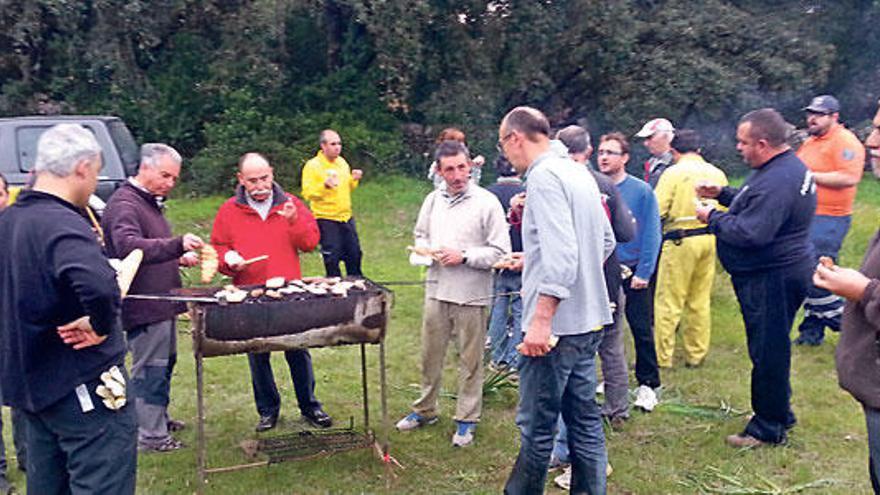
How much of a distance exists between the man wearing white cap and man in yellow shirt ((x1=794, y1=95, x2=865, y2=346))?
113 centimetres

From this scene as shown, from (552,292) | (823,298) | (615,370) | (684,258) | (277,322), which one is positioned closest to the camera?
(552,292)

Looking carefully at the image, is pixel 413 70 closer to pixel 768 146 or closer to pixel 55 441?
pixel 768 146

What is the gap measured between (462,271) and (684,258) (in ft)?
7.35

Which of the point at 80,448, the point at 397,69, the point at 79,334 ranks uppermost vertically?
the point at 397,69

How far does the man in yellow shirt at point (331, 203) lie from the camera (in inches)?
337

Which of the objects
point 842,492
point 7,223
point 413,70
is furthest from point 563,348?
point 413,70

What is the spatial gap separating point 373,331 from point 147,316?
1.41 m

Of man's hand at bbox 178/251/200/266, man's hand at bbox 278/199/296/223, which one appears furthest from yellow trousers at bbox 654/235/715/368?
man's hand at bbox 178/251/200/266

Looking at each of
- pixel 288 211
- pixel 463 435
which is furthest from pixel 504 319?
pixel 288 211

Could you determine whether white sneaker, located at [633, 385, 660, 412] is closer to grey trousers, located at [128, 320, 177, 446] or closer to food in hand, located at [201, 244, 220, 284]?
food in hand, located at [201, 244, 220, 284]

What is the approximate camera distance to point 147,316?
186 inches

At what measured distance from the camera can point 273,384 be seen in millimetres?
5355

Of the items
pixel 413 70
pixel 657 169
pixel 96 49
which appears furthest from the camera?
pixel 413 70

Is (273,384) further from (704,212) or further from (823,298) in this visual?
(823,298)
